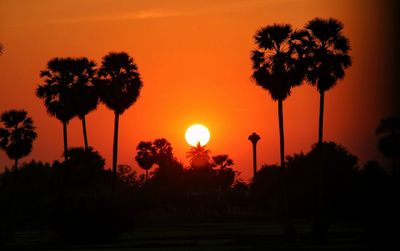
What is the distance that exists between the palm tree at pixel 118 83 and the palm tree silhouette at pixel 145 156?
94817 mm

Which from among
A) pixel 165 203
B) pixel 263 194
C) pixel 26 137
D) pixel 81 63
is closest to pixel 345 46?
pixel 81 63

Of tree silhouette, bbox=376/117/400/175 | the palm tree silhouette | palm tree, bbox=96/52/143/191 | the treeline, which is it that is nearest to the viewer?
the treeline

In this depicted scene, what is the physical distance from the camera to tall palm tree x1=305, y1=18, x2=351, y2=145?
67.1 metres

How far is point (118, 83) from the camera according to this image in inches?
3233

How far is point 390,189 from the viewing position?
61.8 m

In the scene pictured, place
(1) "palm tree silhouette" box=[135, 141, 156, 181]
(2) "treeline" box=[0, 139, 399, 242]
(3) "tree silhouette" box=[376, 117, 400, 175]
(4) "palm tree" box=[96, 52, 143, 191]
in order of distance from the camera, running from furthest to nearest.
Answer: (1) "palm tree silhouette" box=[135, 141, 156, 181], (3) "tree silhouette" box=[376, 117, 400, 175], (4) "palm tree" box=[96, 52, 143, 191], (2) "treeline" box=[0, 139, 399, 242]

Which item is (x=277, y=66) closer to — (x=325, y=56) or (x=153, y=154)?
(x=325, y=56)

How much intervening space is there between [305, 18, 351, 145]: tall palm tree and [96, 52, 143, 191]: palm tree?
2131cm

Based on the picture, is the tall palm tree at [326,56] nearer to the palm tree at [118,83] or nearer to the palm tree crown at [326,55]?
the palm tree crown at [326,55]

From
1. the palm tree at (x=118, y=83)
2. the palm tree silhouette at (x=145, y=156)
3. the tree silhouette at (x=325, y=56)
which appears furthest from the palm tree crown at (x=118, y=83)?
the palm tree silhouette at (x=145, y=156)

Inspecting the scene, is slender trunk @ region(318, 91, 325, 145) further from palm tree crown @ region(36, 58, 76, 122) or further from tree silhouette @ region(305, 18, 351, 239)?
palm tree crown @ region(36, 58, 76, 122)

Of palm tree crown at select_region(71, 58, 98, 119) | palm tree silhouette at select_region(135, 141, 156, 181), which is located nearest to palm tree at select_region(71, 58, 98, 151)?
palm tree crown at select_region(71, 58, 98, 119)

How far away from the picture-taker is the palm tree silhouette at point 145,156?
17775 cm

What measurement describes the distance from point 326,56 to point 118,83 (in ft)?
75.7
